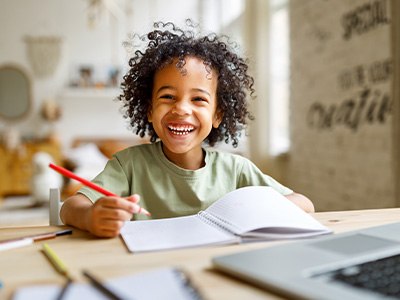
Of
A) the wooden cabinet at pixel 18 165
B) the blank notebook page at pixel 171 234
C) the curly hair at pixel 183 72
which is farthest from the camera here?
the wooden cabinet at pixel 18 165

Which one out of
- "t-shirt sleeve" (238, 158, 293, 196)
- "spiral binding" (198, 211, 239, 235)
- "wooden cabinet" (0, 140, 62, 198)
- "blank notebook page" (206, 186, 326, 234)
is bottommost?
"wooden cabinet" (0, 140, 62, 198)

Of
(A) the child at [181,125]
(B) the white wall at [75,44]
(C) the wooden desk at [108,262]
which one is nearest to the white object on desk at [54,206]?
(A) the child at [181,125]

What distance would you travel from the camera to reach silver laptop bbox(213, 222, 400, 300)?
473 millimetres

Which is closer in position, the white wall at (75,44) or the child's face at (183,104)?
the child's face at (183,104)

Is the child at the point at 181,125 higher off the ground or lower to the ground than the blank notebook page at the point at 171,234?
higher

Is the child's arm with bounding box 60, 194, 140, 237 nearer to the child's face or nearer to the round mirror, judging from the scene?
the child's face

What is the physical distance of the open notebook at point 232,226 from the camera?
0.72m

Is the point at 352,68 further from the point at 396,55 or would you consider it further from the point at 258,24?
the point at 258,24

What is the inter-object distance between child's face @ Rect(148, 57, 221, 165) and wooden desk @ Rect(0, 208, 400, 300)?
32 cm

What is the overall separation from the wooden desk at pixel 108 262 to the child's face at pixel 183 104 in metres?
0.32

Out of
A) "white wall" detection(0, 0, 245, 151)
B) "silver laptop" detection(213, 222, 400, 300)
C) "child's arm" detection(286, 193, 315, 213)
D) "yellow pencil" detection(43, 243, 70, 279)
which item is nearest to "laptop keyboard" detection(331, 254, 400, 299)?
"silver laptop" detection(213, 222, 400, 300)

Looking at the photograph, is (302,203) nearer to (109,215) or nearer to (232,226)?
(232,226)

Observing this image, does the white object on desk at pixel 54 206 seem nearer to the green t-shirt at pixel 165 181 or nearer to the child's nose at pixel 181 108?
the green t-shirt at pixel 165 181

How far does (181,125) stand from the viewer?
41.0 inches
